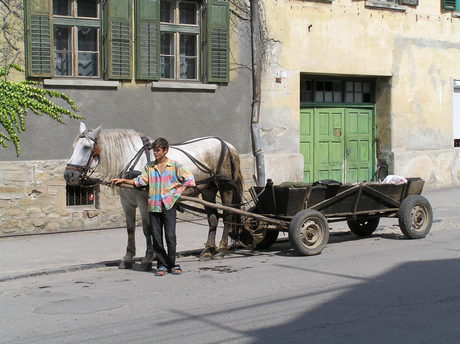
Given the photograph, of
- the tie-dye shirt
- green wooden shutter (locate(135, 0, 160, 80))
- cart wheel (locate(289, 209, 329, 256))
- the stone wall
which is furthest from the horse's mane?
green wooden shutter (locate(135, 0, 160, 80))

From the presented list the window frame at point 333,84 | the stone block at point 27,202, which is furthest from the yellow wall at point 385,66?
the stone block at point 27,202

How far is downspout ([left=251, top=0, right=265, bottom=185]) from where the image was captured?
41.9 feet

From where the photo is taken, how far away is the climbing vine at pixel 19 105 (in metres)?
10.5

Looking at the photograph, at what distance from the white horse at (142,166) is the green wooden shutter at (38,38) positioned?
4.03m

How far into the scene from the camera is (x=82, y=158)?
7.13m

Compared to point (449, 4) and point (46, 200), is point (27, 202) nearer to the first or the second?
point (46, 200)

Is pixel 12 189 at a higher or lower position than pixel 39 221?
higher

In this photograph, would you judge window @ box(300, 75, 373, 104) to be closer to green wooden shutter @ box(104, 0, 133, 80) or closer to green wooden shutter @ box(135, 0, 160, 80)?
green wooden shutter @ box(135, 0, 160, 80)

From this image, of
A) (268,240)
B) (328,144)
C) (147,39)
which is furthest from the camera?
(328,144)

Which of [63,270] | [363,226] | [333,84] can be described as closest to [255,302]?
[63,270]

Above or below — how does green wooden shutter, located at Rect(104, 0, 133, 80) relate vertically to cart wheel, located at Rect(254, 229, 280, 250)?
above

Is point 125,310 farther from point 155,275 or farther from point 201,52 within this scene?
point 201,52

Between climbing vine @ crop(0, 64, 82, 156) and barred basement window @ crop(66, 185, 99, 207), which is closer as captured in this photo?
climbing vine @ crop(0, 64, 82, 156)

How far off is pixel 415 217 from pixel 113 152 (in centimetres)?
517
